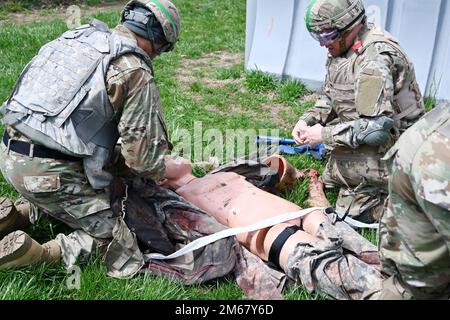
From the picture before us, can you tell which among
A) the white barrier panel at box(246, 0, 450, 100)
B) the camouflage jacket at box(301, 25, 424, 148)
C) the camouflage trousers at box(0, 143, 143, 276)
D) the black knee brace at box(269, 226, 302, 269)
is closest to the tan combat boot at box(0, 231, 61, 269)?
the camouflage trousers at box(0, 143, 143, 276)

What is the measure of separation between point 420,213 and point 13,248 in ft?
6.76

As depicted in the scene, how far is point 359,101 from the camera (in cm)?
374

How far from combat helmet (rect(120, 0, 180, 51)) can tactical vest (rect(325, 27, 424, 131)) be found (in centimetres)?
121

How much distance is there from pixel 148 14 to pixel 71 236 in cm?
135

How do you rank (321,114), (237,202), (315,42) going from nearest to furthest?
(237,202), (321,114), (315,42)

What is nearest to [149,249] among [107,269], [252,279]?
→ [107,269]

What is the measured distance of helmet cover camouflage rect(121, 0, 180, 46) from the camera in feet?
11.2

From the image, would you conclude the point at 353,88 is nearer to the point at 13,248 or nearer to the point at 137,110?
the point at 137,110

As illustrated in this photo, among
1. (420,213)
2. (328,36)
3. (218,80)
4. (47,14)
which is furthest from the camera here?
(47,14)

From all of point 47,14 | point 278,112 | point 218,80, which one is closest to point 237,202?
point 278,112

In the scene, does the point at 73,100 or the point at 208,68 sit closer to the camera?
the point at 73,100

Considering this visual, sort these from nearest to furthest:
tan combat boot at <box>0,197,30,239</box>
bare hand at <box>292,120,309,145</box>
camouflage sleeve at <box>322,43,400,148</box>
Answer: tan combat boot at <box>0,197,30,239</box> → camouflage sleeve at <box>322,43,400,148</box> → bare hand at <box>292,120,309,145</box>

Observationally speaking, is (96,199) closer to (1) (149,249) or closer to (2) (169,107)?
(1) (149,249)

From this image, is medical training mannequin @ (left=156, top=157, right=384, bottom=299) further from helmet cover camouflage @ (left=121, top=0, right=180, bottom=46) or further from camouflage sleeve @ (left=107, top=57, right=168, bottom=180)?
helmet cover camouflage @ (left=121, top=0, right=180, bottom=46)
